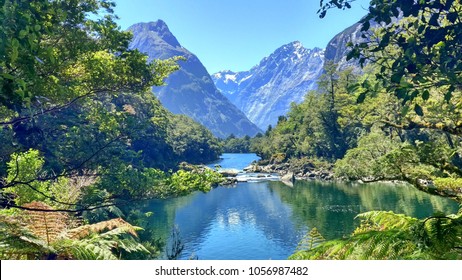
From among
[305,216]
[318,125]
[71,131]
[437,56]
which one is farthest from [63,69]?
[318,125]

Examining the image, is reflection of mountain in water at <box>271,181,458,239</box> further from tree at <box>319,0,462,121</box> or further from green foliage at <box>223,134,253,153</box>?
green foliage at <box>223,134,253,153</box>

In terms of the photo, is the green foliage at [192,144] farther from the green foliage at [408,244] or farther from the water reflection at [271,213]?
the green foliage at [408,244]

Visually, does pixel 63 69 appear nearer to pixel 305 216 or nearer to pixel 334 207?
pixel 305 216

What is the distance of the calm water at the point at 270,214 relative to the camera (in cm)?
1476

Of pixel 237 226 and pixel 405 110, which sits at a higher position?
pixel 405 110

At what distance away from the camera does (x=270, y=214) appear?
20312mm

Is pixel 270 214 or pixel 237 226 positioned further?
pixel 270 214

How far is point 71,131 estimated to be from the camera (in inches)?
600

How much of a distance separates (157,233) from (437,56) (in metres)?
15.6

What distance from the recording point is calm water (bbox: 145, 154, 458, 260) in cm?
1476

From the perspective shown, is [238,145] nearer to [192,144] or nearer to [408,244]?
[192,144]

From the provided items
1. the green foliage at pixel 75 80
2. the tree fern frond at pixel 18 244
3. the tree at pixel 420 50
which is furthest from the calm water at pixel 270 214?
the tree at pixel 420 50

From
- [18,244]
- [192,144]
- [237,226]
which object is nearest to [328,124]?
[192,144]

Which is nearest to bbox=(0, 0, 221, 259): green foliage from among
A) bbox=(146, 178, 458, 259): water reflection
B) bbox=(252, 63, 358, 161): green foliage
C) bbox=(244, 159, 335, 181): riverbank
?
bbox=(146, 178, 458, 259): water reflection
